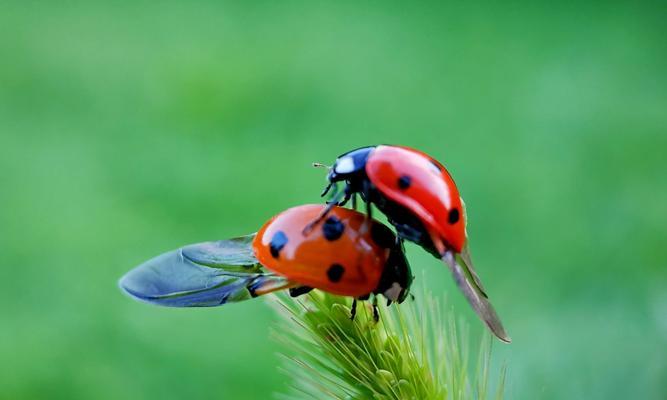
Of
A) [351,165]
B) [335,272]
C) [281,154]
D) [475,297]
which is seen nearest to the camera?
[475,297]

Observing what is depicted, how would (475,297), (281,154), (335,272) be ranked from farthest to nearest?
(281,154) < (335,272) < (475,297)

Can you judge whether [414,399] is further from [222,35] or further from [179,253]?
[222,35]

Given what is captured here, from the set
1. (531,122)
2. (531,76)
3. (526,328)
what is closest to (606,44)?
(531,76)

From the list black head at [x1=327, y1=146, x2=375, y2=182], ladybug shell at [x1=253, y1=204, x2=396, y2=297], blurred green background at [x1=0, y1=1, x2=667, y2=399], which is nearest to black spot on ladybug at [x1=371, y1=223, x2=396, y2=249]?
ladybug shell at [x1=253, y1=204, x2=396, y2=297]

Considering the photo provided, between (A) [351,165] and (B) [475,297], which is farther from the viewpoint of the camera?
(A) [351,165]

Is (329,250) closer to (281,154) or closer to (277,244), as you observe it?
(277,244)

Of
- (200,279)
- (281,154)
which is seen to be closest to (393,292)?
(200,279)

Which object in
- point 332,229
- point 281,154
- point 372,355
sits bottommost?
point 281,154

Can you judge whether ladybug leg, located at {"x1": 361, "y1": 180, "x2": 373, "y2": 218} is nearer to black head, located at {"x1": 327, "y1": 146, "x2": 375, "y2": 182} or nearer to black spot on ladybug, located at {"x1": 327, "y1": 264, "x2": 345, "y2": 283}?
black head, located at {"x1": 327, "y1": 146, "x2": 375, "y2": 182}
